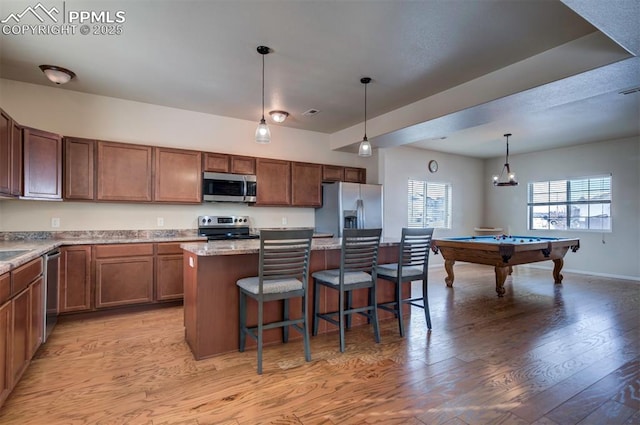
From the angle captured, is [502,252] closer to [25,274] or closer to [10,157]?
[25,274]

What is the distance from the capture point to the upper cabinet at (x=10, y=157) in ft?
9.21

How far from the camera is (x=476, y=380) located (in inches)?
92.3

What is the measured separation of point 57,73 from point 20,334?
2644mm

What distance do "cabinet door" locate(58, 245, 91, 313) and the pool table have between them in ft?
15.9

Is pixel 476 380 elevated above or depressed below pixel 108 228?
below

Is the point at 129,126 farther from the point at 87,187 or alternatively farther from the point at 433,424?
the point at 433,424

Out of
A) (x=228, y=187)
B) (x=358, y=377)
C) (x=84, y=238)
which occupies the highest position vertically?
(x=228, y=187)

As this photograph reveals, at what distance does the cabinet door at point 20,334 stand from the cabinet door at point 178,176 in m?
2.18

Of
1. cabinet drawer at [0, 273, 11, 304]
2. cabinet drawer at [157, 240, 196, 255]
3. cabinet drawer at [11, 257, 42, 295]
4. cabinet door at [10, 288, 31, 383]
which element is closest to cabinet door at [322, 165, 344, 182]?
cabinet drawer at [157, 240, 196, 255]

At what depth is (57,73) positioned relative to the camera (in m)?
3.40

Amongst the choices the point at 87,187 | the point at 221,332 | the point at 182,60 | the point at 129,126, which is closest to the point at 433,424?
the point at 221,332

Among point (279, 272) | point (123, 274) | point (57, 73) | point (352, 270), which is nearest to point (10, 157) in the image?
point (57, 73)

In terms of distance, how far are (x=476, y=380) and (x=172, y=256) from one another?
3.49m

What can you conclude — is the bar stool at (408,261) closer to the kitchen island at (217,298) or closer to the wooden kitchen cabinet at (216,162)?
the kitchen island at (217,298)
